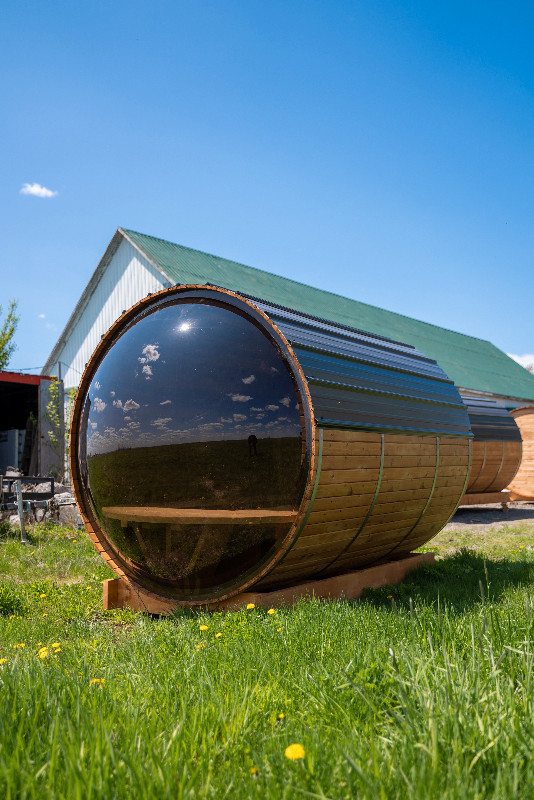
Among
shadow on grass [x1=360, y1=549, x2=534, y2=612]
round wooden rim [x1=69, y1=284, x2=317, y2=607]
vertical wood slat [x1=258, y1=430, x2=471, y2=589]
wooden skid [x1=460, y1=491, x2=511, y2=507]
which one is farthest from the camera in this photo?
wooden skid [x1=460, y1=491, x2=511, y2=507]

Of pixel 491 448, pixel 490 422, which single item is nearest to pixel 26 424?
pixel 490 422

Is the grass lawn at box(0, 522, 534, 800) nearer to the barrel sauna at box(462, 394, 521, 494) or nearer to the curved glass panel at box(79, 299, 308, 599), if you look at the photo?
the curved glass panel at box(79, 299, 308, 599)

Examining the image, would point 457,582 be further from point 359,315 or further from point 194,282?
point 359,315

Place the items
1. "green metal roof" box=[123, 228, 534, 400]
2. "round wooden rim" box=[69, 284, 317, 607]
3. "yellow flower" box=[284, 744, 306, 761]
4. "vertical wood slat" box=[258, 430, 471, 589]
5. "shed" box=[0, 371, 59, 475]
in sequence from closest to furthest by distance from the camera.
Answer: "yellow flower" box=[284, 744, 306, 761] → "round wooden rim" box=[69, 284, 317, 607] → "vertical wood slat" box=[258, 430, 471, 589] → "shed" box=[0, 371, 59, 475] → "green metal roof" box=[123, 228, 534, 400]

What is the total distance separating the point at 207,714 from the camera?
2330mm

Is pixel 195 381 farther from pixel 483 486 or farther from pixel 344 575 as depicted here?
pixel 483 486

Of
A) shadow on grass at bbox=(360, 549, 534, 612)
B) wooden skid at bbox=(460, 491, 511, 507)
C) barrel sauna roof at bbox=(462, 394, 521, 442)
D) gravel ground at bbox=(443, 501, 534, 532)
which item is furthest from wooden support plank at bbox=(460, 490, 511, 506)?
shadow on grass at bbox=(360, 549, 534, 612)

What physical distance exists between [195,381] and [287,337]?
2.34ft

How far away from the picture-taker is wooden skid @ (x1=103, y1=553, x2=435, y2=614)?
437 centimetres

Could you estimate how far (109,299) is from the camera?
66.5ft

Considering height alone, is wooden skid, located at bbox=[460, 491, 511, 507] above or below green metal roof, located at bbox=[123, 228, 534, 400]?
below

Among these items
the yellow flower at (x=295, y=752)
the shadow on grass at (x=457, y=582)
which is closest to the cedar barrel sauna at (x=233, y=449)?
the shadow on grass at (x=457, y=582)

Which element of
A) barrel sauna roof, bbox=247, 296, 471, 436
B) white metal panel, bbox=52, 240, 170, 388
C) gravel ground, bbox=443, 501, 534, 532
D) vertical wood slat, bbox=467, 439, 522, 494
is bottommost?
gravel ground, bbox=443, 501, 534, 532

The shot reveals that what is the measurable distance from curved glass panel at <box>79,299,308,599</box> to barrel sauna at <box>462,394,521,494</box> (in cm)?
940
